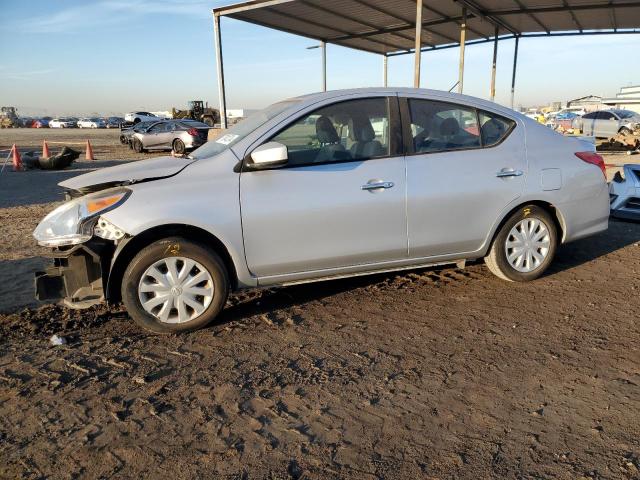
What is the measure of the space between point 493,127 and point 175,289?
9.98 ft

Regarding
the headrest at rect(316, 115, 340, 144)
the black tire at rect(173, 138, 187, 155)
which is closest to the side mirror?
the headrest at rect(316, 115, 340, 144)

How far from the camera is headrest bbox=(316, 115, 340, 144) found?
13.1 ft

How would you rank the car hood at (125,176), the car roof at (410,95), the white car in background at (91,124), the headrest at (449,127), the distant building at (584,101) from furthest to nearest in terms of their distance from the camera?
the white car in background at (91,124)
the distant building at (584,101)
the headrest at (449,127)
the car roof at (410,95)
the car hood at (125,176)

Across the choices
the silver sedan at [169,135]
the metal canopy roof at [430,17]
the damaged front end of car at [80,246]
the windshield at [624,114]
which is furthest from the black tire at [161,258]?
the windshield at [624,114]

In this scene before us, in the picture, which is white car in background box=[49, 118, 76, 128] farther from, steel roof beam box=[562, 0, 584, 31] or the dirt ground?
the dirt ground

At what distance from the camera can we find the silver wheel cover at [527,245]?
452 centimetres

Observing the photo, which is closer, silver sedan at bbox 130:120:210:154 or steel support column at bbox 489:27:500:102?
steel support column at bbox 489:27:500:102

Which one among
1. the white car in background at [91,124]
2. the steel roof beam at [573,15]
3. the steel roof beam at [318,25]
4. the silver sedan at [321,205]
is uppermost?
the steel roof beam at [318,25]

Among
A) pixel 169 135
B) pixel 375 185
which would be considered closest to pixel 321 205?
pixel 375 185

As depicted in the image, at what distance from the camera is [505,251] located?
4.51 meters

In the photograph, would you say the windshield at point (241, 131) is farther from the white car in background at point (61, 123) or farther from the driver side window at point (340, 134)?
the white car in background at point (61, 123)

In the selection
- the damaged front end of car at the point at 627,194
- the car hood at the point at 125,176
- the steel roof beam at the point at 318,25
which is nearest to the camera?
the car hood at the point at 125,176

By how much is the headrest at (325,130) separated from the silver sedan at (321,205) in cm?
1

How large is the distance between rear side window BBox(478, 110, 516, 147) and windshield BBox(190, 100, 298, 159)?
1667 millimetres
